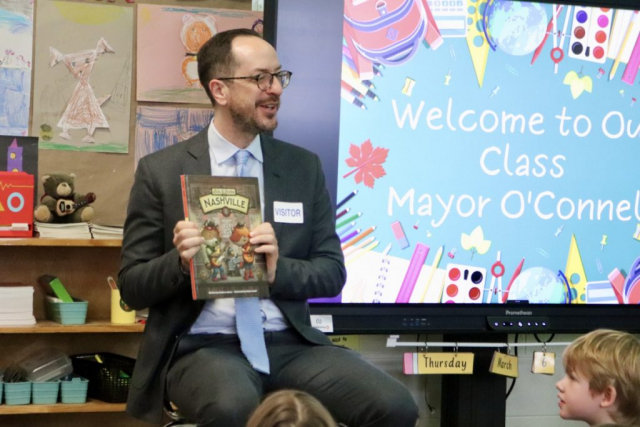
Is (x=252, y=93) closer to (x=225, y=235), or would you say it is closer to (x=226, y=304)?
(x=225, y=235)

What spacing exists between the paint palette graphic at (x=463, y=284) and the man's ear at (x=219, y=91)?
1.19 meters

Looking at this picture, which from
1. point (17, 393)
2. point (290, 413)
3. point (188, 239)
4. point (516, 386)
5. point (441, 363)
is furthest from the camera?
point (516, 386)

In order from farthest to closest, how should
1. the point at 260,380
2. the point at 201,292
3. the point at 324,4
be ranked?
the point at 324,4 → the point at 260,380 → the point at 201,292

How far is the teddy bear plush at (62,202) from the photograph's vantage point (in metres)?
3.21

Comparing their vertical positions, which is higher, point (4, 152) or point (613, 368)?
point (4, 152)

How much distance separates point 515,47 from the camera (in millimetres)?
3301

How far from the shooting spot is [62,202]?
10.6ft

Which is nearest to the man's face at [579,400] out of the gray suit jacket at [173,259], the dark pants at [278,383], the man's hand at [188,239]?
the dark pants at [278,383]

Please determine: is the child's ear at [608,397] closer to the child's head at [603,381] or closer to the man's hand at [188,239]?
the child's head at [603,381]

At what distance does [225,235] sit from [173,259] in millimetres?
152

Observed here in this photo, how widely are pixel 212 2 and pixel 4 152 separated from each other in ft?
3.27

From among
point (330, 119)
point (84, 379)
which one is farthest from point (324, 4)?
point (84, 379)

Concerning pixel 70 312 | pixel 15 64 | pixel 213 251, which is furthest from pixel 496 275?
pixel 15 64

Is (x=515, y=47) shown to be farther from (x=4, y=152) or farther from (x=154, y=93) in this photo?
(x=4, y=152)
